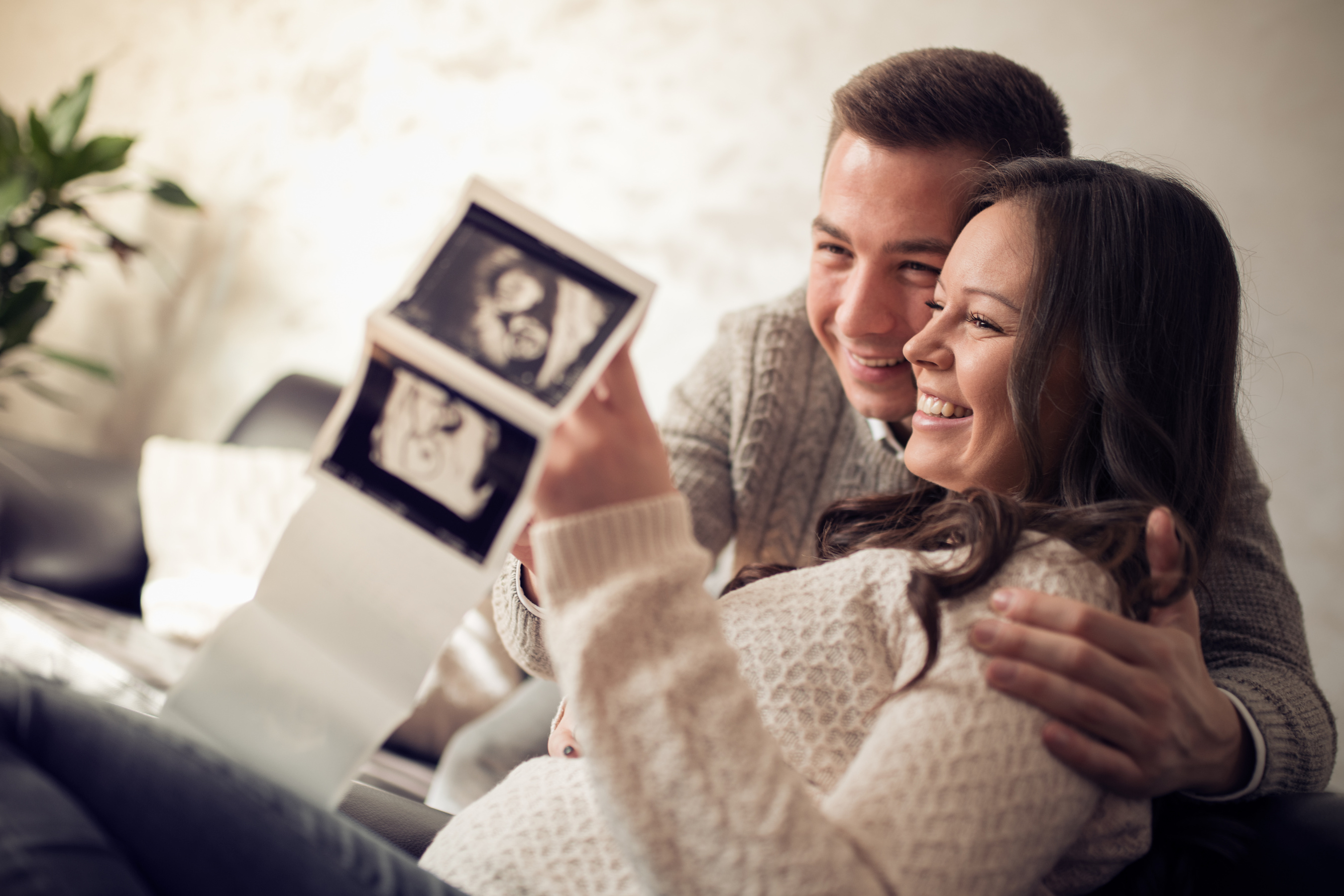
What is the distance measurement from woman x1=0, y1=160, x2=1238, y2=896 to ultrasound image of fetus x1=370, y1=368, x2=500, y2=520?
5cm

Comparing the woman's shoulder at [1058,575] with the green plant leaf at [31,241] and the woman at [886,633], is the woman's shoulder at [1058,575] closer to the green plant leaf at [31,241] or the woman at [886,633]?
the woman at [886,633]

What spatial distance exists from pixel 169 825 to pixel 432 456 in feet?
0.95

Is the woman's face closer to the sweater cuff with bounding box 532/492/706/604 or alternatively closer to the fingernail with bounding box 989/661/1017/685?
the fingernail with bounding box 989/661/1017/685

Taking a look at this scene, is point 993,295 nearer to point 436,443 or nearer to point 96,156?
point 436,443

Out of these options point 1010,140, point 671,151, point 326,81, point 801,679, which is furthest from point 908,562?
point 326,81

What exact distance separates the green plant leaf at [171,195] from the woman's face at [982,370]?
1.94m

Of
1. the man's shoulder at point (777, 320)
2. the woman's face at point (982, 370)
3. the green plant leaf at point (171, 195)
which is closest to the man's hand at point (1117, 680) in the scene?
the woman's face at point (982, 370)

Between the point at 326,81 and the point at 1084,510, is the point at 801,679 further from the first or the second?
the point at 326,81

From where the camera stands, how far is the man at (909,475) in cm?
59

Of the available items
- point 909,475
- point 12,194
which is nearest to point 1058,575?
point 909,475

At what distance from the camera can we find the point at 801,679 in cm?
66

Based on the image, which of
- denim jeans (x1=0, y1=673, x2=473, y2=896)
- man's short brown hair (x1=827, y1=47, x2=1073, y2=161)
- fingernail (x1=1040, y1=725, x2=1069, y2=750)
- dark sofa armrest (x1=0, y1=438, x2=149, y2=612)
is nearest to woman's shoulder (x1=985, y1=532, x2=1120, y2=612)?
fingernail (x1=1040, y1=725, x2=1069, y2=750)

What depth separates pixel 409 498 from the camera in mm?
551

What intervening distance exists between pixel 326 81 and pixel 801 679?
2.14 meters
